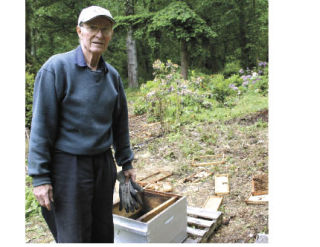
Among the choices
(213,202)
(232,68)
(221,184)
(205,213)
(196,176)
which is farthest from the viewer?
(232,68)

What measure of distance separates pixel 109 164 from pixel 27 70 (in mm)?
3089

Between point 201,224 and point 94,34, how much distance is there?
4.94ft

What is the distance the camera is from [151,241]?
163 cm

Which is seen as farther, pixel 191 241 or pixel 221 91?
pixel 221 91

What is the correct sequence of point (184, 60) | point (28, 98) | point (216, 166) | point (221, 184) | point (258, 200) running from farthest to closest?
point (184, 60) < point (28, 98) < point (216, 166) < point (221, 184) < point (258, 200)

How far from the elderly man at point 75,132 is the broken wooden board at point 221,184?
150cm

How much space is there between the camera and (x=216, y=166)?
10.6 ft

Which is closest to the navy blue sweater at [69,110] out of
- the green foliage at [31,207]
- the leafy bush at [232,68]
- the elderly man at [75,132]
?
the elderly man at [75,132]

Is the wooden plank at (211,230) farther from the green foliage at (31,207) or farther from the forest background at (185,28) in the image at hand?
the forest background at (185,28)

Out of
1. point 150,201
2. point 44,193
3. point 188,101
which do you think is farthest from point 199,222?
point 188,101

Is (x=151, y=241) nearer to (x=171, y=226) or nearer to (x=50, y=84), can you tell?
(x=171, y=226)

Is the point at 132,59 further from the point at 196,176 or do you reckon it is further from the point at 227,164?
the point at 196,176

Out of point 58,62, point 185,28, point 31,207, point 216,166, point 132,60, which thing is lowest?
point 31,207
